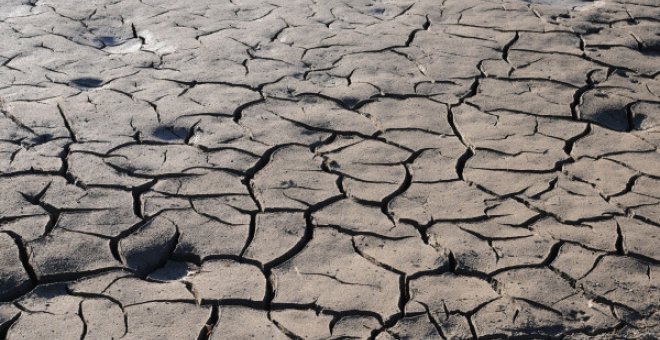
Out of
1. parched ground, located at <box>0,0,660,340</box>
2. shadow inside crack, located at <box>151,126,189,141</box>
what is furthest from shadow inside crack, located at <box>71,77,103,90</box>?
shadow inside crack, located at <box>151,126,189,141</box>

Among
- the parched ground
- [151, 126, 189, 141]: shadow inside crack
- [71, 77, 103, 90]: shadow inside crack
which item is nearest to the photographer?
the parched ground

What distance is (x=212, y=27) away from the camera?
5.25 meters

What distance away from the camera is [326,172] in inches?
147

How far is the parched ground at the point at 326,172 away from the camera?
294 cm

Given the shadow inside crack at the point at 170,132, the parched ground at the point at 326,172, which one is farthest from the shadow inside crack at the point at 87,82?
the shadow inside crack at the point at 170,132

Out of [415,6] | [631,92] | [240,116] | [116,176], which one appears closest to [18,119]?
[116,176]

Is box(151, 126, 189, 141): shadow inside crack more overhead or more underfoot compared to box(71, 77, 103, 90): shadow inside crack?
more underfoot

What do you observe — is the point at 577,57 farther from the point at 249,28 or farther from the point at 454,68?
the point at 249,28

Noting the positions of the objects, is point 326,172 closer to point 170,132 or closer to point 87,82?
point 170,132

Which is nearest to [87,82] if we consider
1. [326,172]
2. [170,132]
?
[170,132]

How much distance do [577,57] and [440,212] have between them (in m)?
1.95

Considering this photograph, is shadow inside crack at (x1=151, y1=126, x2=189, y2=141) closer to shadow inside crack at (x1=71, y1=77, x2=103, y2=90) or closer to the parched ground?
the parched ground

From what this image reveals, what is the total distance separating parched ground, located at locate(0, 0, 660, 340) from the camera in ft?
9.64

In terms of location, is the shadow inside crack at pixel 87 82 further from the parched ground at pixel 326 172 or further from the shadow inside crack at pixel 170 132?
the shadow inside crack at pixel 170 132
